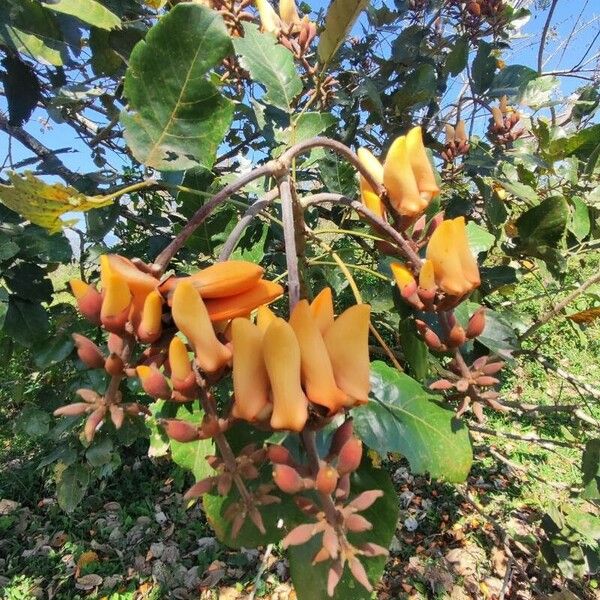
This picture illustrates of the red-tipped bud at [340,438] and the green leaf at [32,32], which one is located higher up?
the green leaf at [32,32]

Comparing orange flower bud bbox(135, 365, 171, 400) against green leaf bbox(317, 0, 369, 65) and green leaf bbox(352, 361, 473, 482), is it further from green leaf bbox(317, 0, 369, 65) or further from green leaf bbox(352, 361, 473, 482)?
green leaf bbox(317, 0, 369, 65)

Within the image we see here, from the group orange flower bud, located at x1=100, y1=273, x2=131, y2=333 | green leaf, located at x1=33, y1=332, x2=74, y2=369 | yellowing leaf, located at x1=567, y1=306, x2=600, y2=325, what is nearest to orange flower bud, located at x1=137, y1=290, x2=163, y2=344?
orange flower bud, located at x1=100, y1=273, x2=131, y2=333

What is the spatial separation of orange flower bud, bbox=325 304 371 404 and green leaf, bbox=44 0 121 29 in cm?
58

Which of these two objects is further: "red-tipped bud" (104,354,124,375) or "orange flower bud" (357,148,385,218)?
"orange flower bud" (357,148,385,218)

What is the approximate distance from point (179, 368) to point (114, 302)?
0.07 meters

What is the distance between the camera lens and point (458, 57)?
1391 mm

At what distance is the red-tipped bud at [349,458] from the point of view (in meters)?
0.42

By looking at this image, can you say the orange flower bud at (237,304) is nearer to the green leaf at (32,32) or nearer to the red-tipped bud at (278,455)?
the red-tipped bud at (278,455)

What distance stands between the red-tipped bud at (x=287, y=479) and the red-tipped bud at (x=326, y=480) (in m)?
0.02

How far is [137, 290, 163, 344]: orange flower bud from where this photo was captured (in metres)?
0.43

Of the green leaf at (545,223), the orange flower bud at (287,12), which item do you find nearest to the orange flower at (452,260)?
the green leaf at (545,223)

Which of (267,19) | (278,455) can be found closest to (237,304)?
(278,455)

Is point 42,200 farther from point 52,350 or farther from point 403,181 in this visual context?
point 52,350

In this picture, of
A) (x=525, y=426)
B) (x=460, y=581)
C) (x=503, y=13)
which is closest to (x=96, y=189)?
(x=503, y=13)
